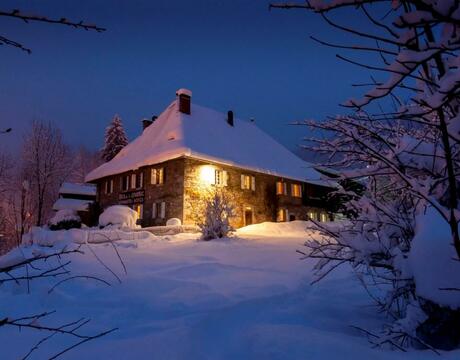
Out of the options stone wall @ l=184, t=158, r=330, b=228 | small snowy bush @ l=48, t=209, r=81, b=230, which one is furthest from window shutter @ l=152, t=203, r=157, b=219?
small snowy bush @ l=48, t=209, r=81, b=230

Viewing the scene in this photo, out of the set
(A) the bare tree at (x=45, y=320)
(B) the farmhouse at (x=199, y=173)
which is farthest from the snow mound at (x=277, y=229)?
(A) the bare tree at (x=45, y=320)

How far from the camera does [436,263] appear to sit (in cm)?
217

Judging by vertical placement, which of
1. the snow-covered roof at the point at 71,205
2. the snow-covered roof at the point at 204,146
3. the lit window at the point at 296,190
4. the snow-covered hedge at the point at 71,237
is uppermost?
the snow-covered roof at the point at 204,146

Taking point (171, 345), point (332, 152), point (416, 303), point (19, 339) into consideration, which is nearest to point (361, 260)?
point (416, 303)

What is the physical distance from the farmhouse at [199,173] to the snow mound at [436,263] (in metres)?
16.7

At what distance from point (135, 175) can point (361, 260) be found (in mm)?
23616

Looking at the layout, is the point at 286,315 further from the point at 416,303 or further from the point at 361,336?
the point at 416,303

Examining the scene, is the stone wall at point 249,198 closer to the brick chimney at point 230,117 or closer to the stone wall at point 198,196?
the stone wall at point 198,196

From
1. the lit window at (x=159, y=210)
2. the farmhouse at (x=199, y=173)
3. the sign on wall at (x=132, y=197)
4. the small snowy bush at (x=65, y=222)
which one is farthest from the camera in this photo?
the sign on wall at (x=132, y=197)

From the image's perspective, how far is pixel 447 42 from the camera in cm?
104

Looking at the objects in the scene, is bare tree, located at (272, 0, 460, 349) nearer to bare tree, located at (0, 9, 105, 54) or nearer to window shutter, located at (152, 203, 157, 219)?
bare tree, located at (0, 9, 105, 54)

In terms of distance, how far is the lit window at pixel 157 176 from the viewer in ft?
74.9

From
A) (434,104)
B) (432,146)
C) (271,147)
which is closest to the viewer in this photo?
(434,104)

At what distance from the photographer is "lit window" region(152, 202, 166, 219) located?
22173 millimetres
